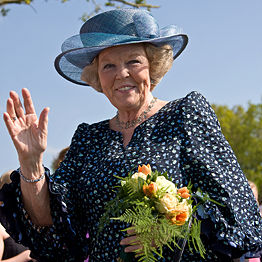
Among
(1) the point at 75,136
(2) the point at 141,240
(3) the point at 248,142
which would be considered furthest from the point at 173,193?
(3) the point at 248,142

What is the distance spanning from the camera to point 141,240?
2148 millimetres

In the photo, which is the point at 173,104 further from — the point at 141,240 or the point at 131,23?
the point at 141,240

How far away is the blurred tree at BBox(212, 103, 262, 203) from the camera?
1030 inches

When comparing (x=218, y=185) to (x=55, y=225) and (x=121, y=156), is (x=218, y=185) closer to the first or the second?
(x=121, y=156)

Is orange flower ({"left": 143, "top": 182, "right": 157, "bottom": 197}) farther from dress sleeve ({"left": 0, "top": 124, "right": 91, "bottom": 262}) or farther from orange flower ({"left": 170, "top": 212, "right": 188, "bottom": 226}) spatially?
dress sleeve ({"left": 0, "top": 124, "right": 91, "bottom": 262})

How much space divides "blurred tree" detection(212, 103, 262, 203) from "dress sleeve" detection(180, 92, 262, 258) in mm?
23014

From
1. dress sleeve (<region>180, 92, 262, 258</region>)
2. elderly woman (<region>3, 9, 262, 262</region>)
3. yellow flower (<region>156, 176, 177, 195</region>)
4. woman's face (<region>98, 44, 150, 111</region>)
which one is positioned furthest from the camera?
woman's face (<region>98, 44, 150, 111</region>)

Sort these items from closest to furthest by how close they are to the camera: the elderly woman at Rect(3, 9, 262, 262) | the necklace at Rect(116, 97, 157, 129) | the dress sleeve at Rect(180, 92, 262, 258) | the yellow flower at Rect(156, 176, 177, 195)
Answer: the yellow flower at Rect(156, 176, 177, 195)
the dress sleeve at Rect(180, 92, 262, 258)
the elderly woman at Rect(3, 9, 262, 262)
the necklace at Rect(116, 97, 157, 129)

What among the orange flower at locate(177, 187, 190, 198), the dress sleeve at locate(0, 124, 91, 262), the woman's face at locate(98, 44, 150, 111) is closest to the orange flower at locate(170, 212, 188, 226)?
the orange flower at locate(177, 187, 190, 198)

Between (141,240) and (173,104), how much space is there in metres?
1.14

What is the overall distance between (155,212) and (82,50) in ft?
4.94

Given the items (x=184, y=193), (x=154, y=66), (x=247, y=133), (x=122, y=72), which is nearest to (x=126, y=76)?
(x=122, y=72)

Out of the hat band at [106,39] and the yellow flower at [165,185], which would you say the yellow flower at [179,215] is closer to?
the yellow flower at [165,185]

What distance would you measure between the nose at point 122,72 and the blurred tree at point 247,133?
75.1ft
